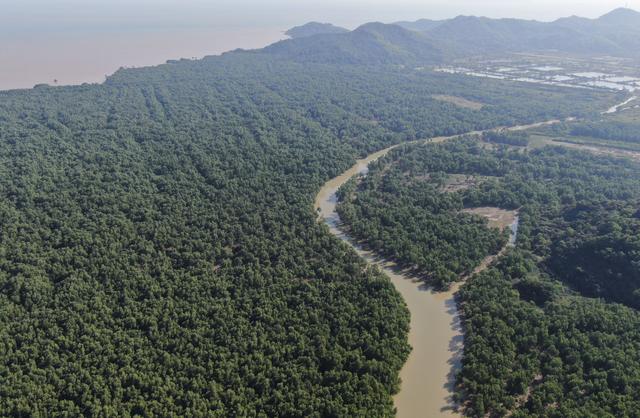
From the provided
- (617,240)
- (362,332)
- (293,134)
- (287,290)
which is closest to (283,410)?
(362,332)

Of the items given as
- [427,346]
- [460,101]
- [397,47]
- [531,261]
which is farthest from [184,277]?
[397,47]

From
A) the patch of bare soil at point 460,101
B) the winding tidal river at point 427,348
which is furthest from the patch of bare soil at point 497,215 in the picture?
the patch of bare soil at point 460,101

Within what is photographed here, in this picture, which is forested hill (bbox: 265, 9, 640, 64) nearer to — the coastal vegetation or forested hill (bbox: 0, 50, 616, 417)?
forested hill (bbox: 0, 50, 616, 417)

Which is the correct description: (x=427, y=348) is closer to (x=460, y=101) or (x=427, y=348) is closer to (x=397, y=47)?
(x=460, y=101)

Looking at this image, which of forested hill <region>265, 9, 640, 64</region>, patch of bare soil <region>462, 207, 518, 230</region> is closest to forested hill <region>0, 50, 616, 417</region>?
Answer: patch of bare soil <region>462, 207, 518, 230</region>

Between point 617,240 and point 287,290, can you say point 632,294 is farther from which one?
point 287,290
